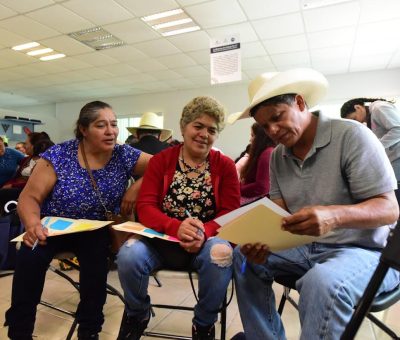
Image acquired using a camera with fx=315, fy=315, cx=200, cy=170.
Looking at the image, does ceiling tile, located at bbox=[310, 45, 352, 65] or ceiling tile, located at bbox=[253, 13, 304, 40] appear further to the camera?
ceiling tile, located at bbox=[310, 45, 352, 65]

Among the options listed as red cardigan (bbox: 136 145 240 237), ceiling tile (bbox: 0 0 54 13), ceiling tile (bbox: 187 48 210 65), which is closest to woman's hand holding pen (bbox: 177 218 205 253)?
red cardigan (bbox: 136 145 240 237)

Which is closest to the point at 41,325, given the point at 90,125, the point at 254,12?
the point at 90,125

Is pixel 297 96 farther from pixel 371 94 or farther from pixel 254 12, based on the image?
pixel 371 94

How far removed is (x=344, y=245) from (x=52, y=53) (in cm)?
544

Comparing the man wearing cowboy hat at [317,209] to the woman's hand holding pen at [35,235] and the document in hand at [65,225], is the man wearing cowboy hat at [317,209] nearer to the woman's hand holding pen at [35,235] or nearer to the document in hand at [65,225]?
the document in hand at [65,225]

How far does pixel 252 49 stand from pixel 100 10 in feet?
7.42

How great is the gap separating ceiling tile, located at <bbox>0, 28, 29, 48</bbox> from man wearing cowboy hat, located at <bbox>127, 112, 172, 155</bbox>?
9.15 ft

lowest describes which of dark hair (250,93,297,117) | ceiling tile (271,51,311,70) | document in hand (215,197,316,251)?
document in hand (215,197,316,251)

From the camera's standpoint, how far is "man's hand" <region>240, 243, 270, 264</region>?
3.38 feet

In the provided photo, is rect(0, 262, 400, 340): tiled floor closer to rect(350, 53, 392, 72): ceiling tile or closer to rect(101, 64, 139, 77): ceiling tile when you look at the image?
rect(101, 64, 139, 77): ceiling tile

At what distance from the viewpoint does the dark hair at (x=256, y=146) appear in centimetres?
207

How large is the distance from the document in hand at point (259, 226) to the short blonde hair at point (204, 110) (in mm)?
627

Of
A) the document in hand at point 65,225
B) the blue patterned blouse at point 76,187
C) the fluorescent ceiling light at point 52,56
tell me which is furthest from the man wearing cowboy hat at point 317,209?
the fluorescent ceiling light at point 52,56

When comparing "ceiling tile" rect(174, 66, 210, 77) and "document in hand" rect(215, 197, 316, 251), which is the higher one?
"ceiling tile" rect(174, 66, 210, 77)
